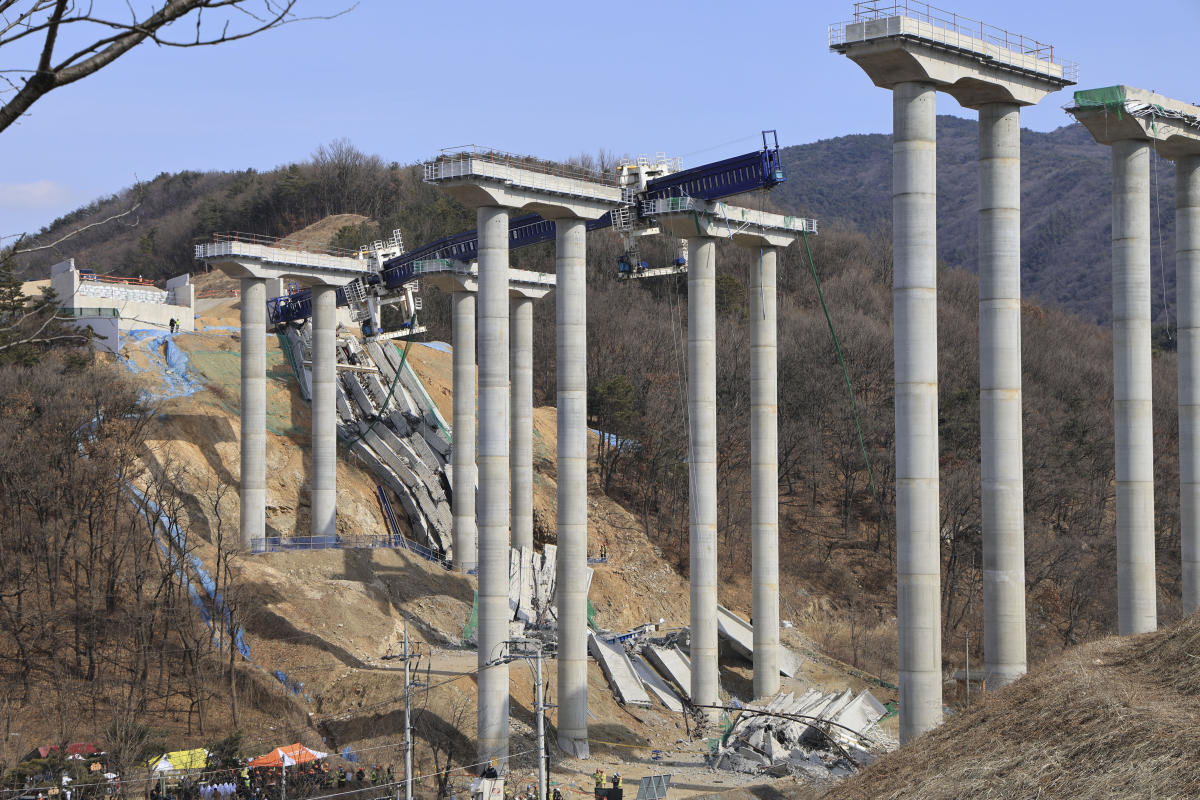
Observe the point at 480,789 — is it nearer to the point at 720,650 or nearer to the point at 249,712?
the point at 249,712

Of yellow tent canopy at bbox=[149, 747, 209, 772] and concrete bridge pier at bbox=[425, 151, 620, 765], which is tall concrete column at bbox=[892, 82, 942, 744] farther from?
yellow tent canopy at bbox=[149, 747, 209, 772]

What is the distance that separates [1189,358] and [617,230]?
62.0ft

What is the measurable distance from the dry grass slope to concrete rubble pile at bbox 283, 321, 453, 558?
39145 millimetres

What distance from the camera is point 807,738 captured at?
42281mm

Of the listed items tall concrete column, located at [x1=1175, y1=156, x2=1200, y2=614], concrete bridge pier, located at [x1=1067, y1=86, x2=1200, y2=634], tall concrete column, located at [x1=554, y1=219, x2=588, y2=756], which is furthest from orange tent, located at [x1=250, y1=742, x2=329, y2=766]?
tall concrete column, located at [x1=1175, y1=156, x2=1200, y2=614]

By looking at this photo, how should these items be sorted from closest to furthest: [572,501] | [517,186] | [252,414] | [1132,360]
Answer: [1132,360] < [517,186] < [572,501] < [252,414]

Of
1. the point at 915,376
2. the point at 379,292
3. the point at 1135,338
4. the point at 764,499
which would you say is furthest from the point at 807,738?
the point at 379,292

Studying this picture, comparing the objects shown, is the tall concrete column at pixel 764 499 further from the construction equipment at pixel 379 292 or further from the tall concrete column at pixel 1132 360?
the construction equipment at pixel 379 292

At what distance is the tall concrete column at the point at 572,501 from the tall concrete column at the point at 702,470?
5.89 meters

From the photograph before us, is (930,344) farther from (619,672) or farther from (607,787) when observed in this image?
(619,672)

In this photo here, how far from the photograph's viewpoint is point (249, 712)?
4262 centimetres

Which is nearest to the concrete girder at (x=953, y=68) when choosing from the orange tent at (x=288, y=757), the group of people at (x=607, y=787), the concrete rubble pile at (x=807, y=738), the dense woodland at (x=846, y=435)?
the dense woodland at (x=846, y=435)

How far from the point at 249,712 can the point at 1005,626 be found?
79.6ft

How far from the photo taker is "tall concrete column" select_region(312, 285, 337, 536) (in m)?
56.8
